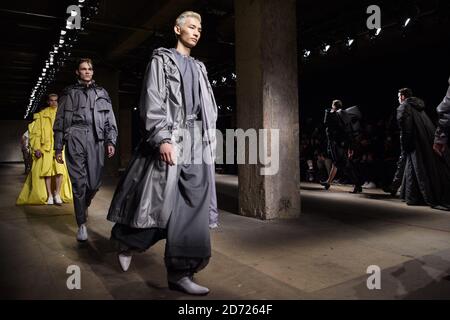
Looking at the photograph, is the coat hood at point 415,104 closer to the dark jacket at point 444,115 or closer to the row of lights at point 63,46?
the dark jacket at point 444,115

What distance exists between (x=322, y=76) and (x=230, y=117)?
5.66 m

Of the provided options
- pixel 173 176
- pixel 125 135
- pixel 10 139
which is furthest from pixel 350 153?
pixel 10 139

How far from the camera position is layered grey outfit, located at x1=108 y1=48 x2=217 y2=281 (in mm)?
2012

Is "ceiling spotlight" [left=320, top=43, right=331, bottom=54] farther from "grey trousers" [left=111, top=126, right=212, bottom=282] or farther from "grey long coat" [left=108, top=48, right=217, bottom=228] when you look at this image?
"grey trousers" [left=111, top=126, right=212, bottom=282]

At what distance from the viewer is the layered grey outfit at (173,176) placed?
201 cm

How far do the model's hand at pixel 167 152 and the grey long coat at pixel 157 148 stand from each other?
0.04m

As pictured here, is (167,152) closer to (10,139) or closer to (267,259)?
(267,259)

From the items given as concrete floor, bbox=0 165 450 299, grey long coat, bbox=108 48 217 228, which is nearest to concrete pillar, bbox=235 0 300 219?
concrete floor, bbox=0 165 450 299

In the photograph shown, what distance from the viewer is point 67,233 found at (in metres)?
3.69

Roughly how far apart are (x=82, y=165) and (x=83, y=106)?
1.89 ft

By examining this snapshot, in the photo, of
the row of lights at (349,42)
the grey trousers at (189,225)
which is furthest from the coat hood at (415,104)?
the grey trousers at (189,225)

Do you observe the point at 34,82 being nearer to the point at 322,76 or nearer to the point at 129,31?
the point at 129,31

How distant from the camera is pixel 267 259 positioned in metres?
2.77
